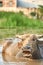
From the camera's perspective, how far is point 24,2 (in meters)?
28.1

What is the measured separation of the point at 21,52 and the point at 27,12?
1772 cm

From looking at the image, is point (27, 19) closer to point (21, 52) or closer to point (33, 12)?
point (33, 12)

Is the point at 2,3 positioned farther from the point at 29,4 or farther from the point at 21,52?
the point at 21,52

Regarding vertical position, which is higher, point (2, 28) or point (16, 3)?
point (16, 3)

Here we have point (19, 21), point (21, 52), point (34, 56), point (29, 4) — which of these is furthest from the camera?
point (29, 4)

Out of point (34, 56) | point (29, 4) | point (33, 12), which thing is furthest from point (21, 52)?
point (29, 4)

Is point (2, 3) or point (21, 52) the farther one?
point (2, 3)

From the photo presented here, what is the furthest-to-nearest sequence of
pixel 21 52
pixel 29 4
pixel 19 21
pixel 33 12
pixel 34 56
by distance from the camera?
1. pixel 29 4
2. pixel 33 12
3. pixel 19 21
4. pixel 21 52
5. pixel 34 56

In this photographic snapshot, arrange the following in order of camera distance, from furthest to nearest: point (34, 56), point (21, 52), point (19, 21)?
point (19, 21) → point (21, 52) → point (34, 56)

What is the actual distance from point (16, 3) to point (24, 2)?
0.76 metres

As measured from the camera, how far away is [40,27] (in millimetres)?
22438

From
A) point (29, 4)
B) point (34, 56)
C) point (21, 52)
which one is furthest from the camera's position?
point (29, 4)

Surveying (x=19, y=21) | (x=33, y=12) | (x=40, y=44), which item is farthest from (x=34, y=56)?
(x=33, y=12)

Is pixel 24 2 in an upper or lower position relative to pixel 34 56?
upper
